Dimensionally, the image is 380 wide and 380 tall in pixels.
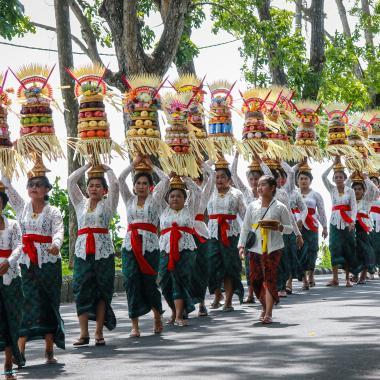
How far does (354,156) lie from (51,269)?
861cm

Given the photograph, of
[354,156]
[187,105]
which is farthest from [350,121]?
[187,105]

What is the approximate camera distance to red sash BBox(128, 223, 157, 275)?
40.8ft

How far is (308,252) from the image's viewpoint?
18.7 m

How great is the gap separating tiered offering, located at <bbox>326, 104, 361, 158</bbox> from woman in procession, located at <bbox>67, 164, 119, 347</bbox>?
6.57 metres

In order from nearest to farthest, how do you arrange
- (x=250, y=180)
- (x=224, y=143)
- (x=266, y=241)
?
(x=266, y=241), (x=224, y=143), (x=250, y=180)

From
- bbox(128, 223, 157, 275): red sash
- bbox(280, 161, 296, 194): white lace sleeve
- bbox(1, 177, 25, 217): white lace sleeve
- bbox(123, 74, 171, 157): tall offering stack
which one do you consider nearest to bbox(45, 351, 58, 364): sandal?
bbox(1, 177, 25, 217): white lace sleeve

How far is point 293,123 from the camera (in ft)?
57.1

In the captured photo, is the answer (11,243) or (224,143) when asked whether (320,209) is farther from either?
(11,243)

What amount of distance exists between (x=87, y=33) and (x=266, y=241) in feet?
34.8

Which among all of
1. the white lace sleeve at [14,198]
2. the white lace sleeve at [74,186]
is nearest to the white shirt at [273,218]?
the white lace sleeve at [74,186]

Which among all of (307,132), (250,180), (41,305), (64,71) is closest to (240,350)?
(41,305)

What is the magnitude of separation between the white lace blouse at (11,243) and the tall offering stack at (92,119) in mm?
2240

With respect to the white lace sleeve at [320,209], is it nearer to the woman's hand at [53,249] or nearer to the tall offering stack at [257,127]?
the tall offering stack at [257,127]

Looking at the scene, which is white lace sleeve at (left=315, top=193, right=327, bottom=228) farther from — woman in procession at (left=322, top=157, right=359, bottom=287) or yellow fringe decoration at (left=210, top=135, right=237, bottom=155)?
yellow fringe decoration at (left=210, top=135, right=237, bottom=155)
